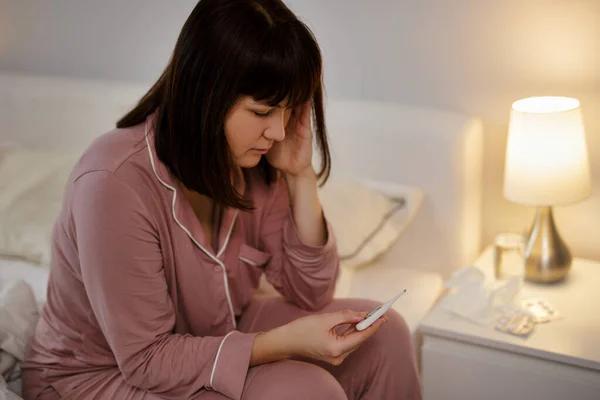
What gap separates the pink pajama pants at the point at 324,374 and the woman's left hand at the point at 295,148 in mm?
272

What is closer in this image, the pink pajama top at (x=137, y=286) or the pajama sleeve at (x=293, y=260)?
the pink pajama top at (x=137, y=286)

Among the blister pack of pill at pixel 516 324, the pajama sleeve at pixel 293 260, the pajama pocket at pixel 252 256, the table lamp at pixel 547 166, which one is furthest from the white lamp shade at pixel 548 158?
the pajama pocket at pixel 252 256

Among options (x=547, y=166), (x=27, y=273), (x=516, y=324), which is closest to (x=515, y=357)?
(x=516, y=324)

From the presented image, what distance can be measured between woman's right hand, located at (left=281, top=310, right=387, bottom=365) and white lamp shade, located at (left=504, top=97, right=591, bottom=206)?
2.06ft

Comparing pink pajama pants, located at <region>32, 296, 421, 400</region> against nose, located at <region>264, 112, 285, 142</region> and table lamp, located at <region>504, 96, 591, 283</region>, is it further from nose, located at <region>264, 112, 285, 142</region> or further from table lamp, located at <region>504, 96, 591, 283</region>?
table lamp, located at <region>504, 96, 591, 283</region>

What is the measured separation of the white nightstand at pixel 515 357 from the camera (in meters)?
1.58

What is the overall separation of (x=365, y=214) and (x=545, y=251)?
425 millimetres

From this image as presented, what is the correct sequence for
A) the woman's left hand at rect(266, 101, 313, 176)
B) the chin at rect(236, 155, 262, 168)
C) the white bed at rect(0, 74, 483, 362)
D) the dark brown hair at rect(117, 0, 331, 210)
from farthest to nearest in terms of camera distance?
the white bed at rect(0, 74, 483, 362)
the woman's left hand at rect(266, 101, 313, 176)
the chin at rect(236, 155, 262, 168)
the dark brown hair at rect(117, 0, 331, 210)

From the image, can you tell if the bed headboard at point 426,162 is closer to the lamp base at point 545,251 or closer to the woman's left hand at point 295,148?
the lamp base at point 545,251

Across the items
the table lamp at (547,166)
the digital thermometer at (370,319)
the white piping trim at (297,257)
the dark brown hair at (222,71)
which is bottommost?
the digital thermometer at (370,319)

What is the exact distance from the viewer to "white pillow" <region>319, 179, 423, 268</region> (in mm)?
1902

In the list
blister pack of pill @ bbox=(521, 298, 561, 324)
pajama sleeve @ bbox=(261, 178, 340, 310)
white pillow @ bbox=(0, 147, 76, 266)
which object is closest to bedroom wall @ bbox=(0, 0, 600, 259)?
blister pack of pill @ bbox=(521, 298, 561, 324)

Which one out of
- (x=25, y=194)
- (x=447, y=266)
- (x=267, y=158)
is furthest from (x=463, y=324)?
(x=25, y=194)

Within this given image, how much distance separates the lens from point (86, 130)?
2504mm
